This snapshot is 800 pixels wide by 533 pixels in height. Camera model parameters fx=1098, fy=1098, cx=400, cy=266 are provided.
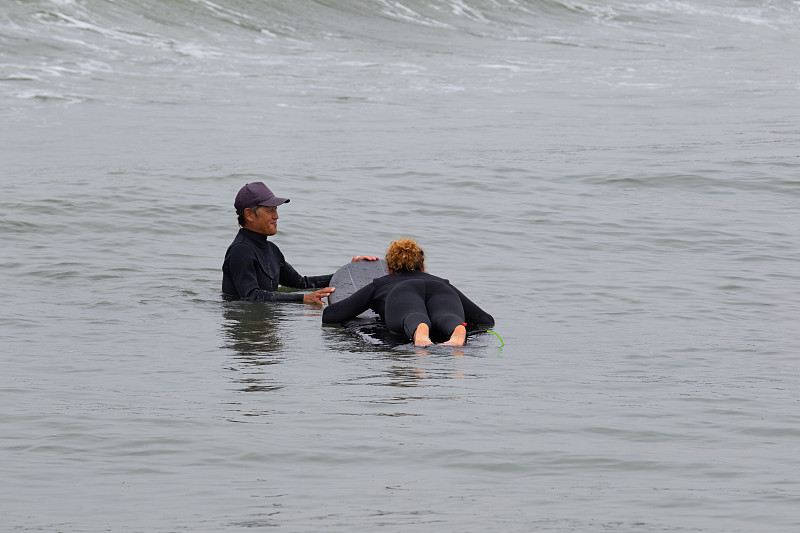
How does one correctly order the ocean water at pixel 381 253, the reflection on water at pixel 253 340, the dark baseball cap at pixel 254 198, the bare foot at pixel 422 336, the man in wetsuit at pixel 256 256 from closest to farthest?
the ocean water at pixel 381 253 < the reflection on water at pixel 253 340 < the bare foot at pixel 422 336 < the man in wetsuit at pixel 256 256 < the dark baseball cap at pixel 254 198

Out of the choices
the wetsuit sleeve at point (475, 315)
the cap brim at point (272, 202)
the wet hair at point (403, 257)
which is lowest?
the wetsuit sleeve at point (475, 315)

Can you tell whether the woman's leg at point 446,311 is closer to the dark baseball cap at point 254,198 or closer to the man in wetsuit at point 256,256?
the man in wetsuit at point 256,256

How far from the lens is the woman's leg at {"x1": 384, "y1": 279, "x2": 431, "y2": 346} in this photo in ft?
30.2

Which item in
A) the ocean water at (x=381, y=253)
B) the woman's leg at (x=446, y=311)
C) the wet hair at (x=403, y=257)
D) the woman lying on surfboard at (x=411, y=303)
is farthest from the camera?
the wet hair at (x=403, y=257)

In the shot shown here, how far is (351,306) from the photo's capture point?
9719mm

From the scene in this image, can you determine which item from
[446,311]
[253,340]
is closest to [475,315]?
[446,311]

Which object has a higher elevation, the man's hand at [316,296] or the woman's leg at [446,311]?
the woman's leg at [446,311]

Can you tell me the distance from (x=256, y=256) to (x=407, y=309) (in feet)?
6.66

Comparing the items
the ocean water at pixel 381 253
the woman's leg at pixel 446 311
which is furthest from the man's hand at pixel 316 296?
the woman's leg at pixel 446 311

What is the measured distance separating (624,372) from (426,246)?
6.09 m

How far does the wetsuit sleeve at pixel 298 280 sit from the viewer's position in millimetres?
11133

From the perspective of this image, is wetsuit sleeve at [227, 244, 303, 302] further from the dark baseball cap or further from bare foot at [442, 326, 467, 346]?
bare foot at [442, 326, 467, 346]

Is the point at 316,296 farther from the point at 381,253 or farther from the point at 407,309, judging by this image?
the point at 381,253

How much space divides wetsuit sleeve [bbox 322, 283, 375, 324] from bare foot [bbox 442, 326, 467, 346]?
3.12 feet
